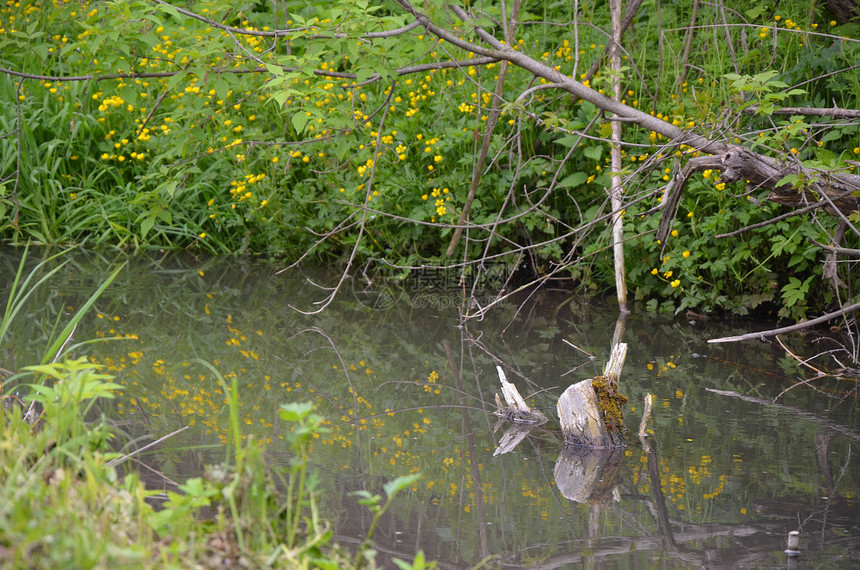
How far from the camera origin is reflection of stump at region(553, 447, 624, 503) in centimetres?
252

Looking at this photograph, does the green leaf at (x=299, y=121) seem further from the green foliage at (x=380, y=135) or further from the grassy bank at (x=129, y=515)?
the grassy bank at (x=129, y=515)

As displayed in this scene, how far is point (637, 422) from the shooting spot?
10.1 ft

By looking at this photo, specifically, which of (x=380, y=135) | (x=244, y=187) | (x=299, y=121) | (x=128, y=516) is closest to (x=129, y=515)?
(x=128, y=516)

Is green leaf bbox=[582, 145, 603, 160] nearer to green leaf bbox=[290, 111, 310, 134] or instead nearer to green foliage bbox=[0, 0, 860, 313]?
green foliage bbox=[0, 0, 860, 313]

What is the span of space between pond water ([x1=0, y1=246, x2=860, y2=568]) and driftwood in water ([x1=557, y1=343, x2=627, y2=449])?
0.24ft

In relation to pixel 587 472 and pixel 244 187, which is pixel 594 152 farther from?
pixel 587 472

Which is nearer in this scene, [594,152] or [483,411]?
[483,411]

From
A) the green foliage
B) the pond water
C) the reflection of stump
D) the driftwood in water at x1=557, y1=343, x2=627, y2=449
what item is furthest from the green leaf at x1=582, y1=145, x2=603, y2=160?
the reflection of stump

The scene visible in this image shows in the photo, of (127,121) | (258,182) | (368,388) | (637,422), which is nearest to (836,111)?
(637,422)

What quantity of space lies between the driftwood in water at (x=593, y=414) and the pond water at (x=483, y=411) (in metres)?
0.07

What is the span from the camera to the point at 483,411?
3199mm

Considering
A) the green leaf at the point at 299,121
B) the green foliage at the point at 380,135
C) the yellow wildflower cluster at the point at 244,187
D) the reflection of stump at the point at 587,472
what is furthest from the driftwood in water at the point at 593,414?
the yellow wildflower cluster at the point at 244,187

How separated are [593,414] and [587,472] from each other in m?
0.24

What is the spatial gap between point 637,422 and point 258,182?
319cm
